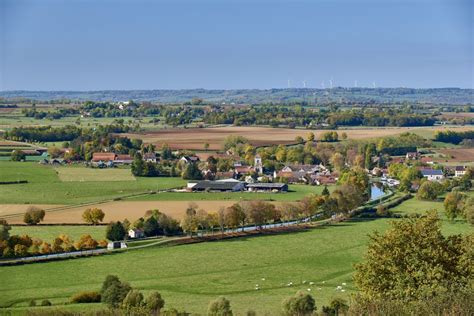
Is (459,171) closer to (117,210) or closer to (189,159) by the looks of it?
(189,159)

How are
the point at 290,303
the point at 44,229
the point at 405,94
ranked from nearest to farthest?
the point at 290,303 → the point at 44,229 → the point at 405,94

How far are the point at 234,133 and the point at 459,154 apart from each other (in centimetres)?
1710

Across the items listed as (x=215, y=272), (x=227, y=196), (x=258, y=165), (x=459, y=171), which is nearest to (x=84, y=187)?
(x=227, y=196)

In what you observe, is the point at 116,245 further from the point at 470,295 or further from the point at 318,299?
the point at 470,295

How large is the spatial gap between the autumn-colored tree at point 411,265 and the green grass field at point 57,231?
39.8 feet

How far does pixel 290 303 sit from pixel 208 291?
10.5ft

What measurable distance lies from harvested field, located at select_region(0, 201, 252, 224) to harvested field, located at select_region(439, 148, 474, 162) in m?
20.3

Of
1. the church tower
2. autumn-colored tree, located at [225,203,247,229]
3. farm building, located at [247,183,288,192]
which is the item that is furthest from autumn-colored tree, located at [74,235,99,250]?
the church tower

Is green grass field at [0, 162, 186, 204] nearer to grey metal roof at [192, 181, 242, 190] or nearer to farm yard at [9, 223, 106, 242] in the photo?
grey metal roof at [192, 181, 242, 190]

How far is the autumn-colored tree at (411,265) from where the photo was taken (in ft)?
42.0

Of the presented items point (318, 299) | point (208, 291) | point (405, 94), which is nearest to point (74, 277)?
point (208, 291)

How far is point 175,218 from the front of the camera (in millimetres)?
26750

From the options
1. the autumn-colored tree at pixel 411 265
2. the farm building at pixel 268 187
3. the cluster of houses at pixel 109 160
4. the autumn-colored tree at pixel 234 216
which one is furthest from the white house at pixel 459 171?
the autumn-colored tree at pixel 411 265

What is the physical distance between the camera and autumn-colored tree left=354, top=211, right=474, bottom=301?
12.8 metres
